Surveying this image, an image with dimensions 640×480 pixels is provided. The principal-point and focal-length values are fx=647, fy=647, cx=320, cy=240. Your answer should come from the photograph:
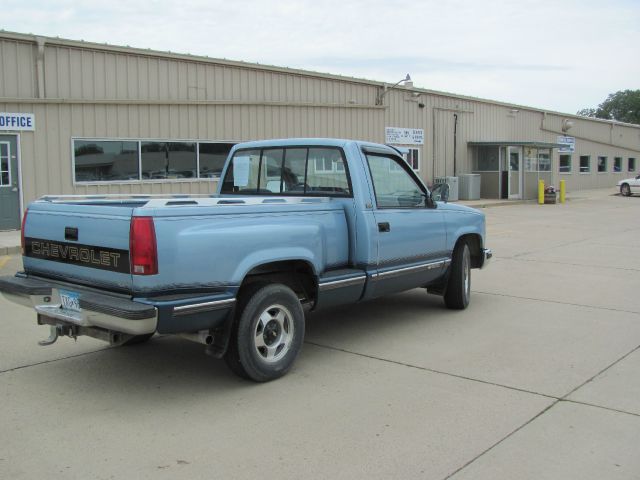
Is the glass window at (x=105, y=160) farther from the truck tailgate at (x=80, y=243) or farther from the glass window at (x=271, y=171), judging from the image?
the truck tailgate at (x=80, y=243)

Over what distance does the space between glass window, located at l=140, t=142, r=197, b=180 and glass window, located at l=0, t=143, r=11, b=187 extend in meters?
3.36

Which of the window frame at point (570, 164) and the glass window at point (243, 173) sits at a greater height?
the window frame at point (570, 164)

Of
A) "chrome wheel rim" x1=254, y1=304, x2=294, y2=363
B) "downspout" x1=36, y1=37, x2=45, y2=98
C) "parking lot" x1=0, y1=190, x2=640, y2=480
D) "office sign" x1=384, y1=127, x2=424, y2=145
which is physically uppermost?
"downspout" x1=36, y1=37, x2=45, y2=98

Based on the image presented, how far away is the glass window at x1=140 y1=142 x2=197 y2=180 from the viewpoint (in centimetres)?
1738

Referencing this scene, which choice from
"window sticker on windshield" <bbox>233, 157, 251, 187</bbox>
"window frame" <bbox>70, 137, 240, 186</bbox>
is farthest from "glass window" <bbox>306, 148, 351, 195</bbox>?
"window frame" <bbox>70, 137, 240, 186</bbox>

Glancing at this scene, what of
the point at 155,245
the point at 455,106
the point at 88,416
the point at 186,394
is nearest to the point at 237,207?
the point at 155,245

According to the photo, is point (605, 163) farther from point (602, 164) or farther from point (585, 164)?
point (585, 164)

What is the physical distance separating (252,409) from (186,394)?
0.61m

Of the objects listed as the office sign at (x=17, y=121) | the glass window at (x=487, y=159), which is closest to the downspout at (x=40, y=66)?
the office sign at (x=17, y=121)

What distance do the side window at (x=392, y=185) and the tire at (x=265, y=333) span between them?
5.02 feet

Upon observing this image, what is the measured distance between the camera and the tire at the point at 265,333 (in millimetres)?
4762

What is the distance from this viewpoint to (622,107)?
93.9m

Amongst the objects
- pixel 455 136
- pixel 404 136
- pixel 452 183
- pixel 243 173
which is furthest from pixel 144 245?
pixel 455 136

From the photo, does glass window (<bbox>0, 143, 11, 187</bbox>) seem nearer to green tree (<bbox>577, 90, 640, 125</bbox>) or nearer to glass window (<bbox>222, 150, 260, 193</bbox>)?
glass window (<bbox>222, 150, 260, 193</bbox>)
